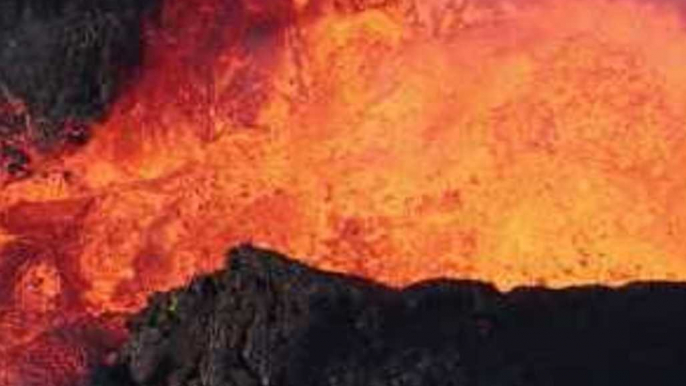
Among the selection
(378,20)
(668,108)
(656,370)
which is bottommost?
(656,370)

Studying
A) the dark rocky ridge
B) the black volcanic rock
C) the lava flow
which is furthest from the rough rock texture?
the black volcanic rock

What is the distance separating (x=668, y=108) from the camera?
1638 centimetres

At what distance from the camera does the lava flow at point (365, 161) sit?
15172 mm

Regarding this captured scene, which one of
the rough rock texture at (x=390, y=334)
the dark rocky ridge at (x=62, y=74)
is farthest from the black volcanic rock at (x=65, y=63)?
the rough rock texture at (x=390, y=334)

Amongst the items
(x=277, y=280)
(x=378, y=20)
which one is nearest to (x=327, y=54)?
(x=378, y=20)

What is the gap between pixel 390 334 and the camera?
13.2 metres

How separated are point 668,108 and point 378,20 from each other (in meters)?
3.86

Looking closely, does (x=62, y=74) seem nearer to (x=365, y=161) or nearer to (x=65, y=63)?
(x=65, y=63)

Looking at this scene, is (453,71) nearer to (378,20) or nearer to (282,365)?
(378,20)

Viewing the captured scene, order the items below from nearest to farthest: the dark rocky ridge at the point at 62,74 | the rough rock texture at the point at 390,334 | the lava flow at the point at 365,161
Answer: the rough rock texture at the point at 390,334 → the lava flow at the point at 365,161 → the dark rocky ridge at the point at 62,74

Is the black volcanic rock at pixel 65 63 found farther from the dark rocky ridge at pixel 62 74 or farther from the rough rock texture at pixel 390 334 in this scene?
the rough rock texture at pixel 390 334

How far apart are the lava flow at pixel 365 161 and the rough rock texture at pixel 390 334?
102 centimetres

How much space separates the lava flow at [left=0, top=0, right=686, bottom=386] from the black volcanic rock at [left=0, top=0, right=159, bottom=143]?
31 cm

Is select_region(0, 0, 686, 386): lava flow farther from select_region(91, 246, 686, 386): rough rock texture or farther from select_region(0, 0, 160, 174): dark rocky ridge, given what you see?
select_region(91, 246, 686, 386): rough rock texture
